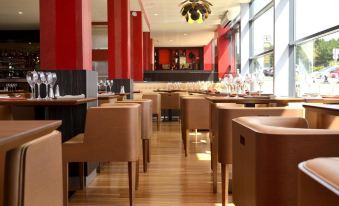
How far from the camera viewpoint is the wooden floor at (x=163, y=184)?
12.4ft

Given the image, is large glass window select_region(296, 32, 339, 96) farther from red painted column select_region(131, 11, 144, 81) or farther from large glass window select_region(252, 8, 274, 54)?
red painted column select_region(131, 11, 144, 81)

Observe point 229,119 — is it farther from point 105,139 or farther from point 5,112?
point 5,112

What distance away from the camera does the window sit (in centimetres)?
1068

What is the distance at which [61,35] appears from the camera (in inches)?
179

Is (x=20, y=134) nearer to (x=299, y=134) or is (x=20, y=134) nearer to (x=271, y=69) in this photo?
(x=299, y=134)

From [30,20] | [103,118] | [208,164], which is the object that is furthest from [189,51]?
[103,118]

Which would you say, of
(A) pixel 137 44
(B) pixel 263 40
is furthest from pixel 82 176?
(A) pixel 137 44

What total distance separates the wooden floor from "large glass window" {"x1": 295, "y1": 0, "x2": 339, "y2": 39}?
2.99 m

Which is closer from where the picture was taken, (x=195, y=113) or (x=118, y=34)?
(x=195, y=113)

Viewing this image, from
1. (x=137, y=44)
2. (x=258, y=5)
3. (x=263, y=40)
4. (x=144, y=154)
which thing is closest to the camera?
(x=144, y=154)

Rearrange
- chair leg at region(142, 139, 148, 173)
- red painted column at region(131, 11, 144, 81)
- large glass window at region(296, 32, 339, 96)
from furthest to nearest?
red painted column at region(131, 11, 144, 81) → large glass window at region(296, 32, 339, 96) → chair leg at region(142, 139, 148, 173)

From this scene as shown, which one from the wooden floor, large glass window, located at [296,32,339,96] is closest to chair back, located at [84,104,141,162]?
the wooden floor

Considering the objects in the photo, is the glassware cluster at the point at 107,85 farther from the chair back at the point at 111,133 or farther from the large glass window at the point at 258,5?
the large glass window at the point at 258,5

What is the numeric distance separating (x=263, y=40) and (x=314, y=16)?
4.00 m
